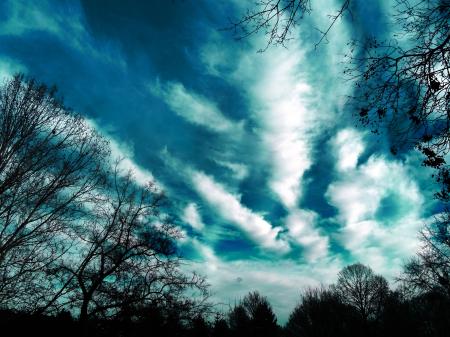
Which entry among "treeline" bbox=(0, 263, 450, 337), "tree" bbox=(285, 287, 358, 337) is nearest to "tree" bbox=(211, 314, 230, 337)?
"treeline" bbox=(0, 263, 450, 337)

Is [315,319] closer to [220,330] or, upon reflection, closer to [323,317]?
[323,317]

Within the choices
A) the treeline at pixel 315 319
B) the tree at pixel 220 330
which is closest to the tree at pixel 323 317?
the treeline at pixel 315 319

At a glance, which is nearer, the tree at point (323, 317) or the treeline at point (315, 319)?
the treeline at point (315, 319)

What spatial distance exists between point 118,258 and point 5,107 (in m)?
8.79

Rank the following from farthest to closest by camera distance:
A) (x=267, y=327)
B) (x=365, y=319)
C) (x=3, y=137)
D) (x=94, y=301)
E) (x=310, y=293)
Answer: (x=310, y=293) < (x=267, y=327) < (x=365, y=319) < (x=94, y=301) < (x=3, y=137)

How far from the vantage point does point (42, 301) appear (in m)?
10.1

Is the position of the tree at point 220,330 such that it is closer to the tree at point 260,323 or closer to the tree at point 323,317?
the tree at point 260,323

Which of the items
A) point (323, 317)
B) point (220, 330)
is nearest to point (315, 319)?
point (323, 317)

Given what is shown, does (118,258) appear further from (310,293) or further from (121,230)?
(310,293)

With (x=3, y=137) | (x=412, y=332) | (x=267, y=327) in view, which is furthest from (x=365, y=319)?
(x=3, y=137)

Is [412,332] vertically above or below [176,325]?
above

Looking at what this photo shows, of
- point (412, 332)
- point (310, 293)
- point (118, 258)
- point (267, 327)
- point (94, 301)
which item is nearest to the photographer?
point (94, 301)

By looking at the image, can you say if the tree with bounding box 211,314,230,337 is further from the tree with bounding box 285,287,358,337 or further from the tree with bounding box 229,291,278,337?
the tree with bounding box 285,287,358,337

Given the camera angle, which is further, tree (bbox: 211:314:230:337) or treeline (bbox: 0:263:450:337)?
tree (bbox: 211:314:230:337)
